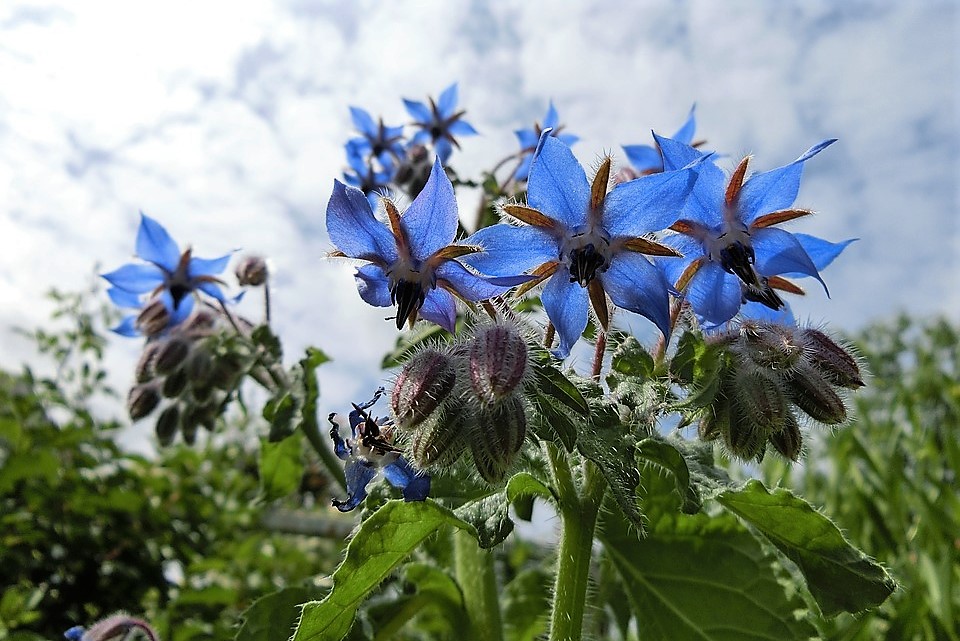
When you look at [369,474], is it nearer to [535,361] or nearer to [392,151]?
[535,361]

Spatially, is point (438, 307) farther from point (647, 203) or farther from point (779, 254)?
point (779, 254)

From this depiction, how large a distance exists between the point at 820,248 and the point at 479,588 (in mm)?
882

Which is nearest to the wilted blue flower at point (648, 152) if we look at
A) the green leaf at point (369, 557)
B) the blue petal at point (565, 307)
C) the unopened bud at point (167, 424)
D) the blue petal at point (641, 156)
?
the blue petal at point (641, 156)

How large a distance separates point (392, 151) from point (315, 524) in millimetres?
2172

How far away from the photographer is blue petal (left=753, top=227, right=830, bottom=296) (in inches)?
40.8

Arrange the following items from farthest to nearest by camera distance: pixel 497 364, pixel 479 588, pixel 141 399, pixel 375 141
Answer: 1. pixel 375 141
2. pixel 141 399
3. pixel 479 588
4. pixel 497 364

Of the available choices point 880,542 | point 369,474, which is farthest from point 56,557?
point 880,542

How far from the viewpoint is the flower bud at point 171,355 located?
67.9 inches

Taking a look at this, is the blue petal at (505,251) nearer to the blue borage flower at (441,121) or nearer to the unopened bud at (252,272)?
the unopened bud at (252,272)

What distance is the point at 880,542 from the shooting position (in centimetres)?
225

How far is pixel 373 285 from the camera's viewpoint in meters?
1.00

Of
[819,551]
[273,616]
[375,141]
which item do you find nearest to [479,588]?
[273,616]

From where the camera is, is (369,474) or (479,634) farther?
(479,634)

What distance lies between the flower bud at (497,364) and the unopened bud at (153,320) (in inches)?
42.9
